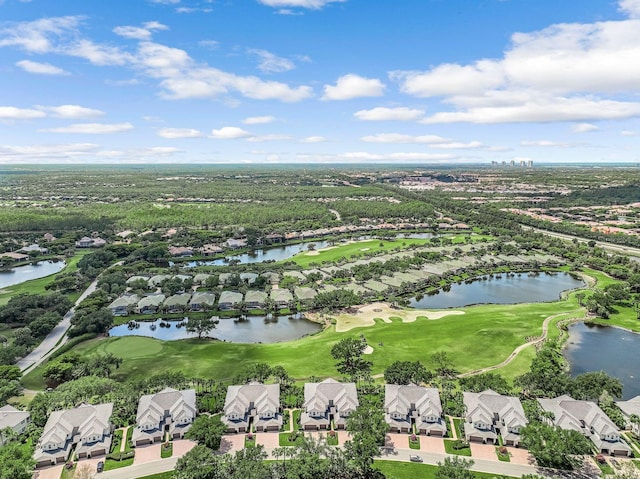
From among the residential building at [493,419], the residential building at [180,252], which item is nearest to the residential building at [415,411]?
the residential building at [493,419]

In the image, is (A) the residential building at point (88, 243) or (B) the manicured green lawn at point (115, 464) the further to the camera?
(A) the residential building at point (88, 243)

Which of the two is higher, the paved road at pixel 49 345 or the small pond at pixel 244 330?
the paved road at pixel 49 345

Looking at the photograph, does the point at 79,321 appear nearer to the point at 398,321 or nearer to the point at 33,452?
the point at 33,452

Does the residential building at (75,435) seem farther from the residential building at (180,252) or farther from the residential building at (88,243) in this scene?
the residential building at (88,243)


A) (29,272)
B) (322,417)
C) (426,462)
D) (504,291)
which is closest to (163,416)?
(322,417)

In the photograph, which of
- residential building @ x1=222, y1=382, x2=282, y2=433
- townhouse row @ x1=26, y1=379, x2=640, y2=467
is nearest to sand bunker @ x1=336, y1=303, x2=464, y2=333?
townhouse row @ x1=26, y1=379, x2=640, y2=467

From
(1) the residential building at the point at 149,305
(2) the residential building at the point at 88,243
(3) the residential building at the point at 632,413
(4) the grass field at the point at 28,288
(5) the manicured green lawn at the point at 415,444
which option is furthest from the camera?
(2) the residential building at the point at 88,243
